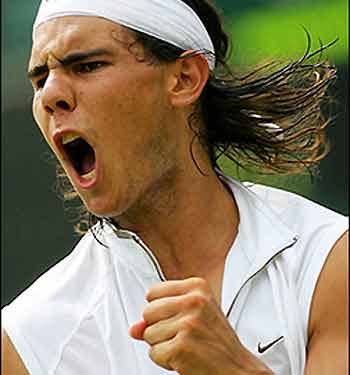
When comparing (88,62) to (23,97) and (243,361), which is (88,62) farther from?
(23,97)

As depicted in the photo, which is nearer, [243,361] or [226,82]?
[243,361]

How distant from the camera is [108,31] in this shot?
2.75 m

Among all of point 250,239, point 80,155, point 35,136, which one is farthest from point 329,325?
point 35,136

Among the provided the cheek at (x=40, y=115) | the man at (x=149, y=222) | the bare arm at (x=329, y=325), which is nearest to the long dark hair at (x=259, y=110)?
the man at (x=149, y=222)

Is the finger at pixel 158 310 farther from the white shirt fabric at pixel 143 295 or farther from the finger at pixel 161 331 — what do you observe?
the white shirt fabric at pixel 143 295

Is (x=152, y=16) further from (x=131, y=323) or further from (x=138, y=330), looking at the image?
(x=138, y=330)

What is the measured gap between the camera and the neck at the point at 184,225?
2807 mm

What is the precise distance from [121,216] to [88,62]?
0.31 metres

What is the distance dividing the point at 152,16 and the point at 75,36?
19cm

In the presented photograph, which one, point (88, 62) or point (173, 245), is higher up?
point (88, 62)

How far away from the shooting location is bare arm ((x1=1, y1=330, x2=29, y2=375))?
2.75 metres

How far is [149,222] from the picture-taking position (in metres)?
2.82

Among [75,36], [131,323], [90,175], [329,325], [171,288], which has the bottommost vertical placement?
[329,325]

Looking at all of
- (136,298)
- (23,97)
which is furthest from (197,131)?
(23,97)
